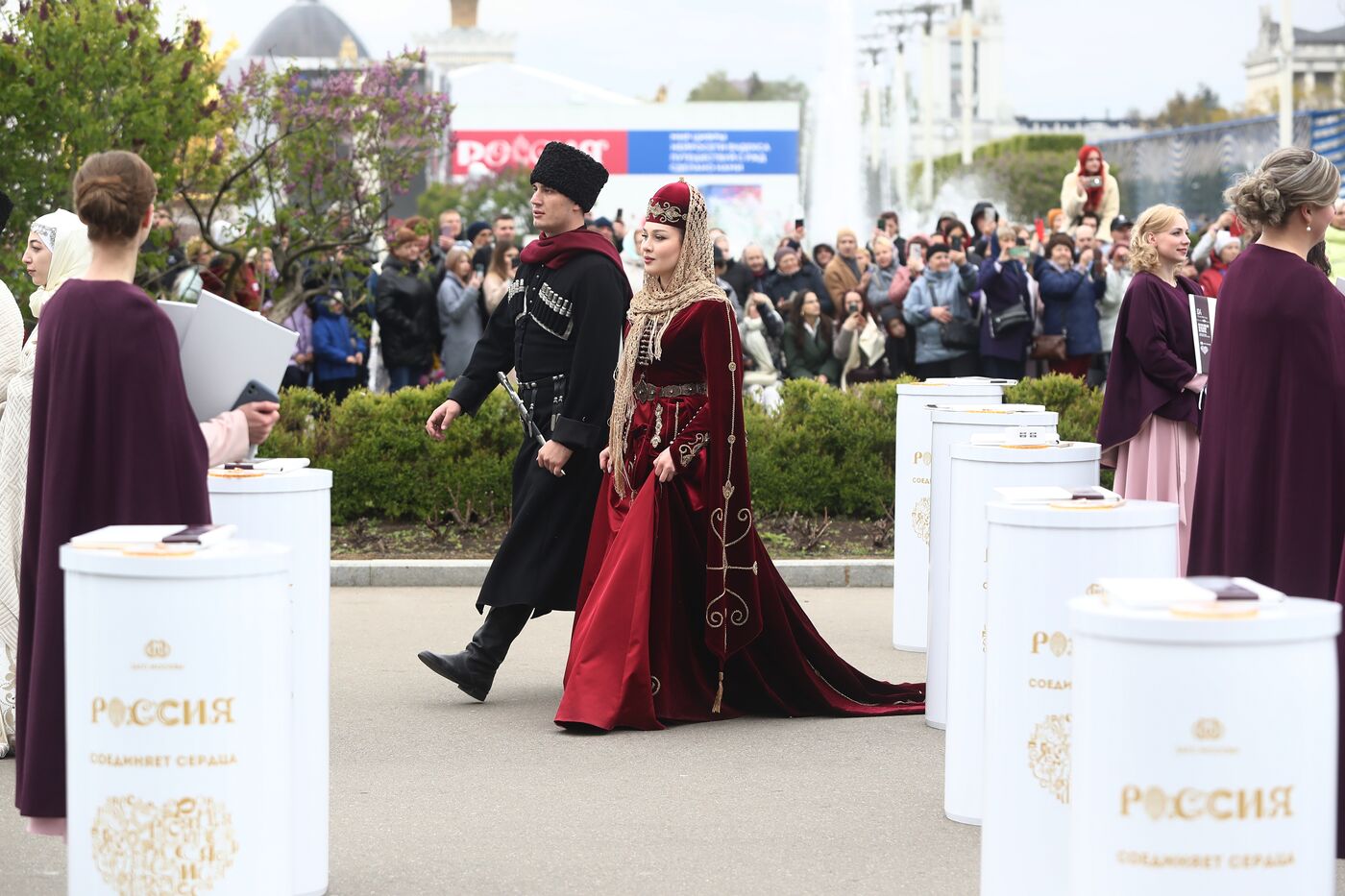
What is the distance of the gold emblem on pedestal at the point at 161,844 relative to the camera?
14.3 ft

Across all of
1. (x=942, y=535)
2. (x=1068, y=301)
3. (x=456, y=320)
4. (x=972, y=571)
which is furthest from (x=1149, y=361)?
(x=456, y=320)

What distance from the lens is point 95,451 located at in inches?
197

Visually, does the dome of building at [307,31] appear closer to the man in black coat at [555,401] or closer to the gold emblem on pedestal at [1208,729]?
the man in black coat at [555,401]

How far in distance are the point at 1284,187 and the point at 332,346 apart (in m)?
10.7

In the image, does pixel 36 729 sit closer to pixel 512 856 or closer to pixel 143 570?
pixel 143 570

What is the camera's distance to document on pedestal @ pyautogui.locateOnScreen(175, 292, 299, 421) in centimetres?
513

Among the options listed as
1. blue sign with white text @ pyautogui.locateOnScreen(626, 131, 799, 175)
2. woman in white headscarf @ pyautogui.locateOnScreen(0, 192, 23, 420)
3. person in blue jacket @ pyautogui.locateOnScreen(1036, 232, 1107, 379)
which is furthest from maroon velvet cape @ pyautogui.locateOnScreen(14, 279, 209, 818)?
blue sign with white text @ pyautogui.locateOnScreen(626, 131, 799, 175)

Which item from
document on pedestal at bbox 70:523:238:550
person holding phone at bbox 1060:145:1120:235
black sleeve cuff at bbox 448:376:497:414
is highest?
person holding phone at bbox 1060:145:1120:235

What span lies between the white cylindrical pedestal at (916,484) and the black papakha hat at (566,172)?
6.62ft

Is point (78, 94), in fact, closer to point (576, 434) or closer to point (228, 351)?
point (576, 434)

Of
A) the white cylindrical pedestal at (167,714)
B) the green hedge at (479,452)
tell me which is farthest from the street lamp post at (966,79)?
the white cylindrical pedestal at (167,714)

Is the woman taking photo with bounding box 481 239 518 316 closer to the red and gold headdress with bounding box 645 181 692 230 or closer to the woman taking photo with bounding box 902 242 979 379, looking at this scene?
the woman taking photo with bounding box 902 242 979 379

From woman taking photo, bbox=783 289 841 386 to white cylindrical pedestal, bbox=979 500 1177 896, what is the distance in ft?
38.0

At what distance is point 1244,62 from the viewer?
138 metres
